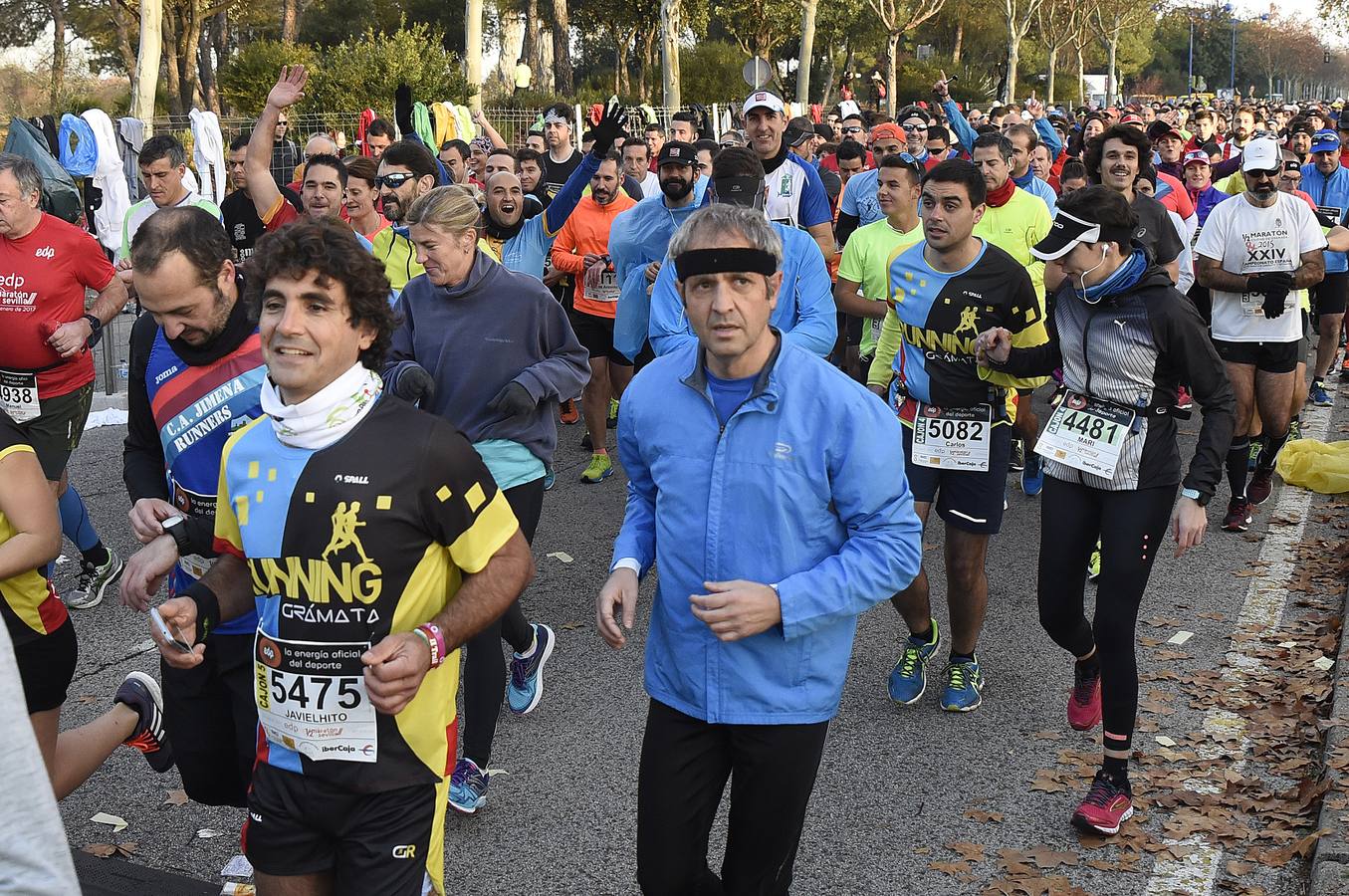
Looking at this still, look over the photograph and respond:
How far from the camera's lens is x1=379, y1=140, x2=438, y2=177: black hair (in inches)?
293

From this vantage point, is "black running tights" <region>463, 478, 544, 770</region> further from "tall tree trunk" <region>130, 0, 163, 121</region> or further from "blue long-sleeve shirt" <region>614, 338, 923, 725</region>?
"tall tree trunk" <region>130, 0, 163, 121</region>

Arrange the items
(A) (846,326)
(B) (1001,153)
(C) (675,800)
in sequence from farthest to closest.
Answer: (A) (846,326) < (B) (1001,153) < (C) (675,800)

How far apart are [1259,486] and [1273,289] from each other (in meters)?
1.31

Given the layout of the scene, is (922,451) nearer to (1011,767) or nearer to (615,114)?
(1011,767)

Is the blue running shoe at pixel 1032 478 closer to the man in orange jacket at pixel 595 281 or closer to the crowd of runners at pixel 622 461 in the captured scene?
the crowd of runners at pixel 622 461

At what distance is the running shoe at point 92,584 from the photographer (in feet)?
23.0

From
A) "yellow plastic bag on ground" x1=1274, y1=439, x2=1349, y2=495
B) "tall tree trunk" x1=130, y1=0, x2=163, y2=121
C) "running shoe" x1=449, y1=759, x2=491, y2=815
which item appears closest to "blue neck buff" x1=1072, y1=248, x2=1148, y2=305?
"running shoe" x1=449, y1=759, x2=491, y2=815

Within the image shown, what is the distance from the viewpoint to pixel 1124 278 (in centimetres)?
469

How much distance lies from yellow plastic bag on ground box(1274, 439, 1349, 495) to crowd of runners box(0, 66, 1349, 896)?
0.82m

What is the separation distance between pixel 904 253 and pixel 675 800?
3.08 metres

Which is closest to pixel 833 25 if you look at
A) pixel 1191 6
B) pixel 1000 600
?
pixel 1000 600

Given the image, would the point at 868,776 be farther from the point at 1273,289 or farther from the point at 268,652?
the point at 1273,289

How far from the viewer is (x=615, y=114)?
770cm

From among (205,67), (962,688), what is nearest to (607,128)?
(962,688)
